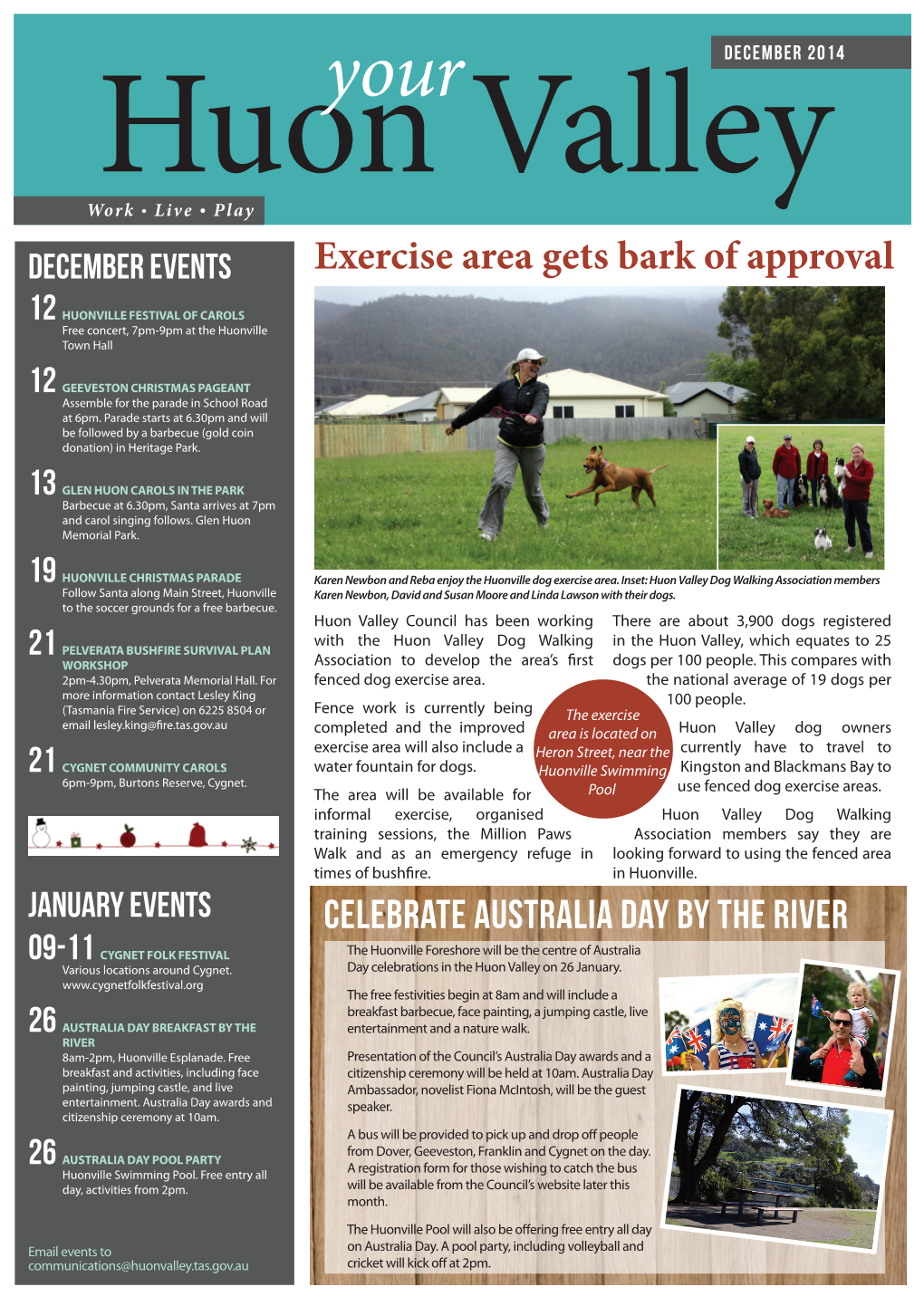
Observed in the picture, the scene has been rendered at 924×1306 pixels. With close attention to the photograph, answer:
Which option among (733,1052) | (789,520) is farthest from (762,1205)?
(789,520)

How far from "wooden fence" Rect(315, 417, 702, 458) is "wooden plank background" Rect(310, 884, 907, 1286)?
8.55ft

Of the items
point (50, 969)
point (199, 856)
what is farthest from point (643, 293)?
point (50, 969)

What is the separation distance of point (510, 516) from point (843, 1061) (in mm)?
3680

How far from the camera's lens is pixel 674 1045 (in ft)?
15.8

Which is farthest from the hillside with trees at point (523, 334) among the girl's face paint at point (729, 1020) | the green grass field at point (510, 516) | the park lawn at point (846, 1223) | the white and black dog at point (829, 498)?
the park lawn at point (846, 1223)

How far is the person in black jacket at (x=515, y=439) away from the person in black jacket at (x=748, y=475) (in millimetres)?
1185

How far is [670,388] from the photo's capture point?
513 cm

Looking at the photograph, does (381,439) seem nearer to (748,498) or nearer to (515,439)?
(515,439)

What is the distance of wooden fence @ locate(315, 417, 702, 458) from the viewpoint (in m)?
5.08

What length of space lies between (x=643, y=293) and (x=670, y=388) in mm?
564

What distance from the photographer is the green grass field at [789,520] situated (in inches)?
198

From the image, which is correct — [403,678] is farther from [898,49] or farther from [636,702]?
[898,49]

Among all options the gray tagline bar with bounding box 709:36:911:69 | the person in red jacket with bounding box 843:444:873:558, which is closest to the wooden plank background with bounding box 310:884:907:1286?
the person in red jacket with bounding box 843:444:873:558

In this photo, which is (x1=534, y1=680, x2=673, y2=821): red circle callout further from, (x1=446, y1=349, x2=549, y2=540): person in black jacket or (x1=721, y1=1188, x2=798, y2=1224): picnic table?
(x1=721, y1=1188, x2=798, y2=1224): picnic table
